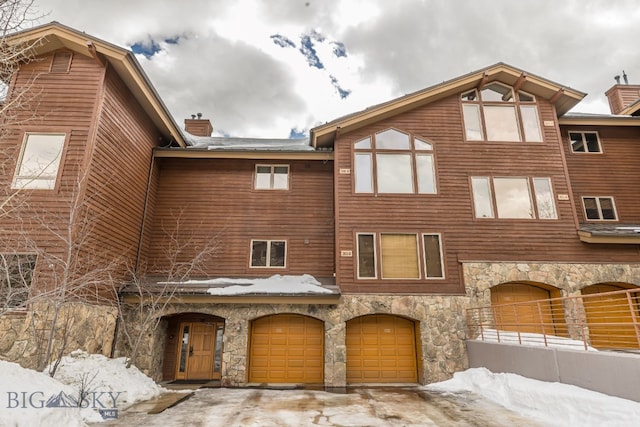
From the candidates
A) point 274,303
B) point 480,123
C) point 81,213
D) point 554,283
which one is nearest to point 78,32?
point 81,213

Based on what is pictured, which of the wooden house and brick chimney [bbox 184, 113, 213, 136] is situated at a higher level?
brick chimney [bbox 184, 113, 213, 136]

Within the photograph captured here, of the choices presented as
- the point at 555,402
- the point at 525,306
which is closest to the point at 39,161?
the point at 555,402

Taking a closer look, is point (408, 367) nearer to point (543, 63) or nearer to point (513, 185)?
point (513, 185)

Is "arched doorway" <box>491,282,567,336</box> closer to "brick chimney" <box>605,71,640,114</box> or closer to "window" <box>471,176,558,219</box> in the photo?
"window" <box>471,176,558,219</box>

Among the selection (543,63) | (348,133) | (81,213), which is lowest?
(81,213)

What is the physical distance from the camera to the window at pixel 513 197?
474 inches

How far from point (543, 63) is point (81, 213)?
26795mm

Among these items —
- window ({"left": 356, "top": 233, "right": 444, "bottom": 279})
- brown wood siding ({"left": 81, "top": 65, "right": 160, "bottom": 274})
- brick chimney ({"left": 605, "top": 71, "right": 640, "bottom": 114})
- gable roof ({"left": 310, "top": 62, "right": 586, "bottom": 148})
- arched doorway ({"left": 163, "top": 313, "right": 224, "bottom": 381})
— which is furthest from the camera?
brick chimney ({"left": 605, "top": 71, "right": 640, "bottom": 114})

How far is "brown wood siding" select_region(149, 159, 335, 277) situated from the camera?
499 inches

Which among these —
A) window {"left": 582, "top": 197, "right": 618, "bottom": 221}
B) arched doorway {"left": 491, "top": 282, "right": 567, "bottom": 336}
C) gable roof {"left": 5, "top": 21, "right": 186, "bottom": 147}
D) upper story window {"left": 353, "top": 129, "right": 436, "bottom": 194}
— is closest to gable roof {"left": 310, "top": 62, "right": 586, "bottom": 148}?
upper story window {"left": 353, "top": 129, "right": 436, "bottom": 194}

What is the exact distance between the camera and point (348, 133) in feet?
42.7

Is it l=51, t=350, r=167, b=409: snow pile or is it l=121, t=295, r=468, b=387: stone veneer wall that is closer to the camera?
l=51, t=350, r=167, b=409: snow pile

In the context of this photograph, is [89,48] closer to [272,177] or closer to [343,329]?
[272,177]

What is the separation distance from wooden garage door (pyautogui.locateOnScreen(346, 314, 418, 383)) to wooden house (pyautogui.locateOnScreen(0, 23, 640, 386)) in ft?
0.15
